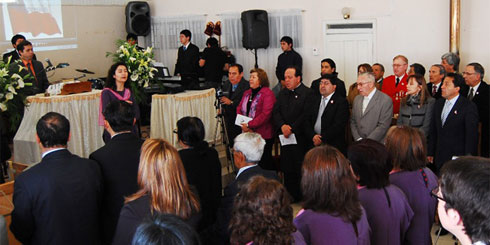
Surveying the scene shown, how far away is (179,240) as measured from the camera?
145 centimetres

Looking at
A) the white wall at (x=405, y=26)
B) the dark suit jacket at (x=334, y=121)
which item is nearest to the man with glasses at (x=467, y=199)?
the dark suit jacket at (x=334, y=121)

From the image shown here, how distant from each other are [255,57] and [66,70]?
3.79 meters

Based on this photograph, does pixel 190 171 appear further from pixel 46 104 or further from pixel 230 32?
pixel 230 32

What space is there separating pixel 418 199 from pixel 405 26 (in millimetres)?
6102

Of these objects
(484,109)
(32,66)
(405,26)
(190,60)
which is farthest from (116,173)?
(190,60)

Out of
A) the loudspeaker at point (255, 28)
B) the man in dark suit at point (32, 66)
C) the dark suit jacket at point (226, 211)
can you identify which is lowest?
the dark suit jacket at point (226, 211)

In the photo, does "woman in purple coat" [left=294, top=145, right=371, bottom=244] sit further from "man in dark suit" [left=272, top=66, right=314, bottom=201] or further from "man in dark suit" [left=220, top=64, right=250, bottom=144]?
"man in dark suit" [left=220, top=64, right=250, bottom=144]

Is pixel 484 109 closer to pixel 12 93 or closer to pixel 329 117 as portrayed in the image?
pixel 329 117

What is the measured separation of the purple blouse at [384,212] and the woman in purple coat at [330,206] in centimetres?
25

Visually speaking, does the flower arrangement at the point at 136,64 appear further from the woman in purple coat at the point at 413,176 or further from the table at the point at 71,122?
the woman in purple coat at the point at 413,176

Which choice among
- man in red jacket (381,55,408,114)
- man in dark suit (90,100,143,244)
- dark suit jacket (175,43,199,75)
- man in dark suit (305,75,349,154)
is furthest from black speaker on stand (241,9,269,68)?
man in dark suit (90,100,143,244)

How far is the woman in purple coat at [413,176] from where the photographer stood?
3.00 metres

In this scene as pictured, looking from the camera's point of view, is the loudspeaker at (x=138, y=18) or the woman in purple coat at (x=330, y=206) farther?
the loudspeaker at (x=138, y=18)

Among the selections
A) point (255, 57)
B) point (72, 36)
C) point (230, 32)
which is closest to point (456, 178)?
point (255, 57)
